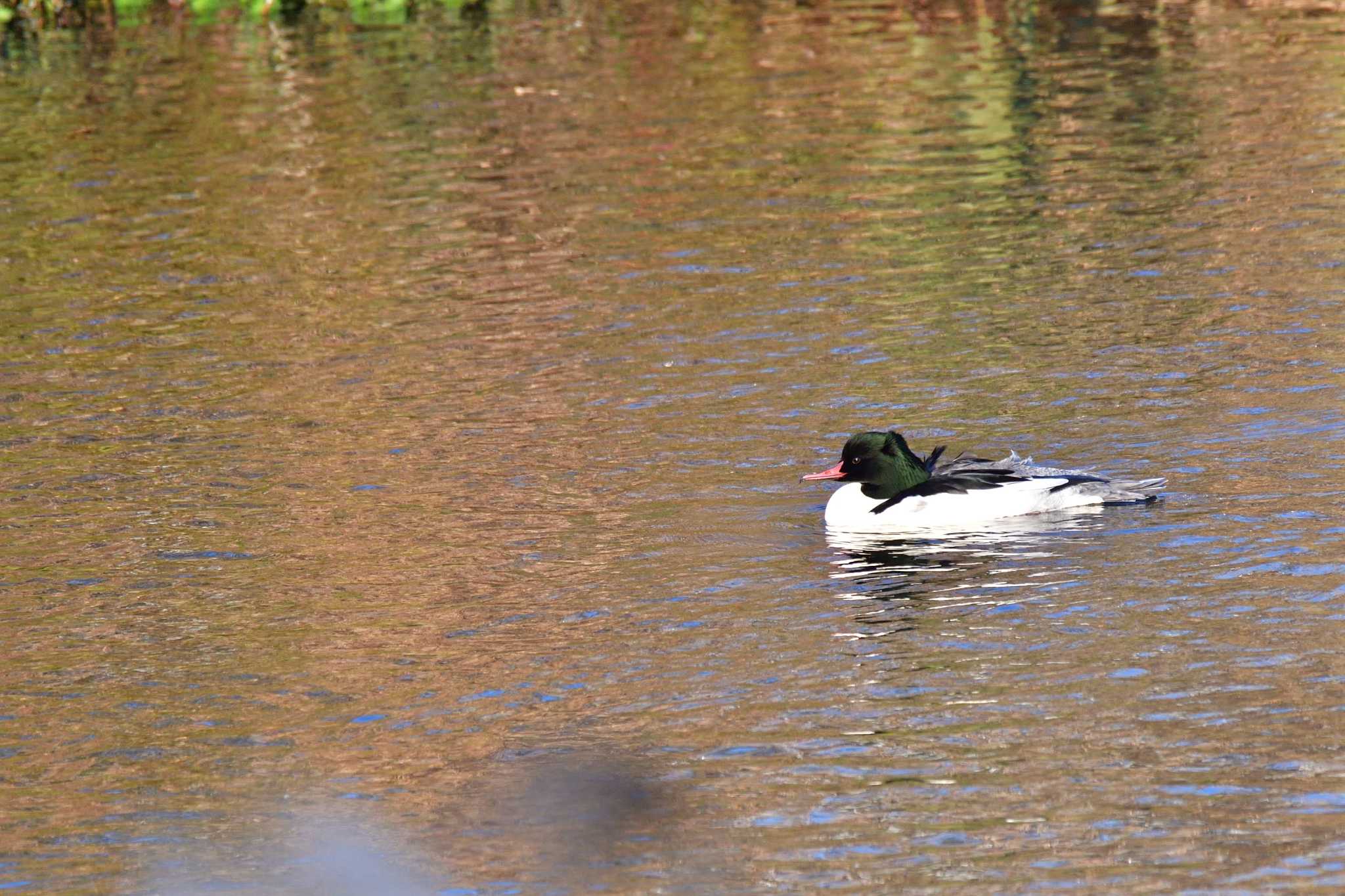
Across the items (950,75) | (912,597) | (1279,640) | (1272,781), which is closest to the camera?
(1272,781)

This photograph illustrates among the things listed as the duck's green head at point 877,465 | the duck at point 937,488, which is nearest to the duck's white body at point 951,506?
the duck at point 937,488

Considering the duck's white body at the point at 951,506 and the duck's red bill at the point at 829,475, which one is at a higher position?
the duck's red bill at the point at 829,475

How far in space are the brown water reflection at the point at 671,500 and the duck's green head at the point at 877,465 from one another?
46 centimetres

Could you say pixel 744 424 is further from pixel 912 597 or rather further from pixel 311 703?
pixel 311 703

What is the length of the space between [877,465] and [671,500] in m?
1.47

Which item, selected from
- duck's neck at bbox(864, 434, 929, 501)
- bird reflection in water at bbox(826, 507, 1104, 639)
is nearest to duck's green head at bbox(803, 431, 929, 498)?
duck's neck at bbox(864, 434, 929, 501)

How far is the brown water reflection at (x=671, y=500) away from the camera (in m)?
9.58

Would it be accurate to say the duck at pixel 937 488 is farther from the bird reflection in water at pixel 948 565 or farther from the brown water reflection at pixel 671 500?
the brown water reflection at pixel 671 500

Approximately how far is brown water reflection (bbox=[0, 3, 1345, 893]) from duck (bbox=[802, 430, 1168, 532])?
0.67 feet

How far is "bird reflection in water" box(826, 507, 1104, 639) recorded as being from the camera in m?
12.1

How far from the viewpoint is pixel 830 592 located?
12.6m

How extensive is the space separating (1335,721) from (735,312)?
10.2m

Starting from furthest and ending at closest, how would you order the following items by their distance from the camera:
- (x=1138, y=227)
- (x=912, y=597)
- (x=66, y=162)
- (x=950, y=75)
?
(x=950, y=75) → (x=66, y=162) → (x=1138, y=227) → (x=912, y=597)

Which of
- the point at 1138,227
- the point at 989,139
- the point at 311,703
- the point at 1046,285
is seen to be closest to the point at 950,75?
the point at 989,139
